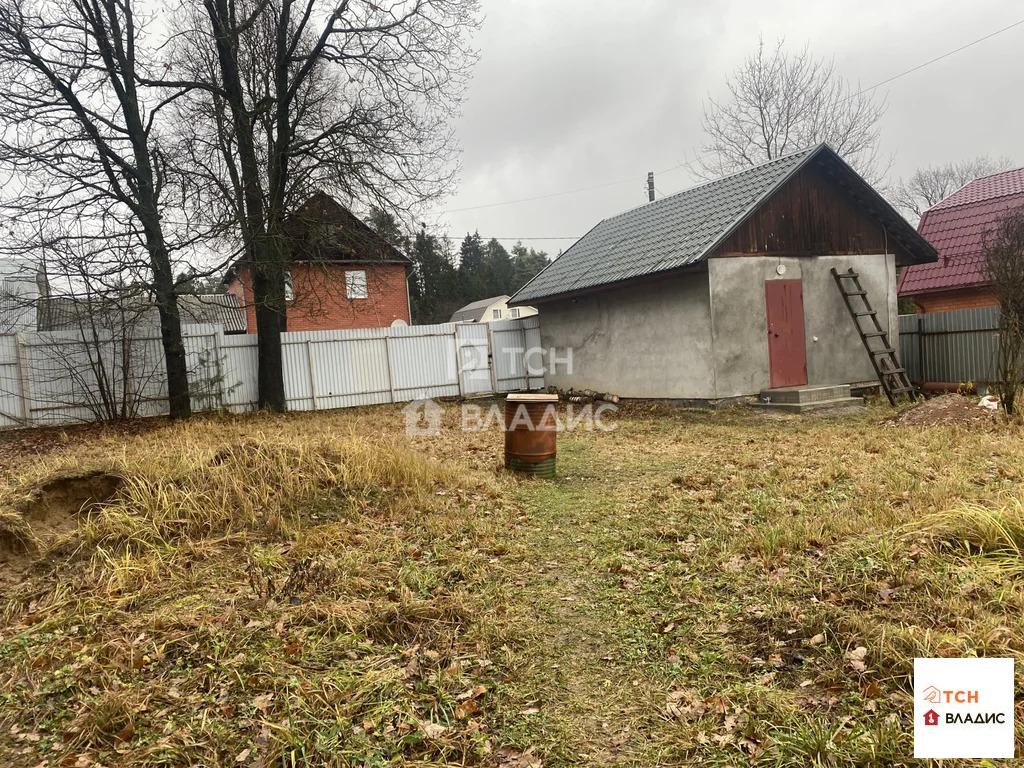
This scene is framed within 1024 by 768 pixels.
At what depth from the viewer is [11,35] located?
10.9 m

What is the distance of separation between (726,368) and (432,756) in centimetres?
1095

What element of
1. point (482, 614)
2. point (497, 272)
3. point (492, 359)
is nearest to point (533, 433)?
point (482, 614)

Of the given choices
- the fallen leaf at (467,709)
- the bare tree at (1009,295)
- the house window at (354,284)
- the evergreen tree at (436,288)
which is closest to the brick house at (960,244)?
the bare tree at (1009,295)

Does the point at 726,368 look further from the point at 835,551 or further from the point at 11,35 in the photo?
the point at 11,35

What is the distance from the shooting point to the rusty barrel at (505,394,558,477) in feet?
24.1

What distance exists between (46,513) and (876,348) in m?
15.4

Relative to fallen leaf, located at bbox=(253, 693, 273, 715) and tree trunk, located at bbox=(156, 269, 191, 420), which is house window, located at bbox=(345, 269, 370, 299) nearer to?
tree trunk, located at bbox=(156, 269, 191, 420)

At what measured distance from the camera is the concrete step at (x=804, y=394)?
1187 cm

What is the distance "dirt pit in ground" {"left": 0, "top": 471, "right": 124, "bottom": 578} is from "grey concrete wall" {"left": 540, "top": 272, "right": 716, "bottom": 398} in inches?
410

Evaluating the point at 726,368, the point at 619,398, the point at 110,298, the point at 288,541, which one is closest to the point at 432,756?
the point at 288,541

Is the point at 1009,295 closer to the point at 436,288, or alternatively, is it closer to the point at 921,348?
the point at 921,348

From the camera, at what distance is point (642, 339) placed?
1391 centimetres

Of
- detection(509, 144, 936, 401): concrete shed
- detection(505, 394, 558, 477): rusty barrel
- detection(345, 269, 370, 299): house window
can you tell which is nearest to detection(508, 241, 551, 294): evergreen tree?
detection(345, 269, 370, 299): house window

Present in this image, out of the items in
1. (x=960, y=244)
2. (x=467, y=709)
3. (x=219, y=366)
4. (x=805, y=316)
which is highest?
(x=960, y=244)
